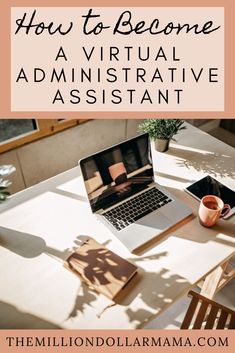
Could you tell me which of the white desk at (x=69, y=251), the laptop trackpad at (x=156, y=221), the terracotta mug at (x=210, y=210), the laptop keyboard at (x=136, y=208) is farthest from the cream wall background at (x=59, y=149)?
the terracotta mug at (x=210, y=210)

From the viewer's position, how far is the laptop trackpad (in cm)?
153

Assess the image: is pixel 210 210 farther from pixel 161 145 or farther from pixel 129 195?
pixel 161 145

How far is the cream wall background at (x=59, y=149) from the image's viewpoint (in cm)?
254

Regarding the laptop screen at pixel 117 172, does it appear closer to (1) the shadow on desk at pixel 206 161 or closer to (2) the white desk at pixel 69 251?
(2) the white desk at pixel 69 251

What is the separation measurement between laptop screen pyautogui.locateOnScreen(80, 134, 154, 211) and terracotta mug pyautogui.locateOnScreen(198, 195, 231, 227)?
0.31 metres

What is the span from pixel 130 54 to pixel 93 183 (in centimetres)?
81

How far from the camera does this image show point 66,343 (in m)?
1.32

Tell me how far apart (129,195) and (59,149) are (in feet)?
4.00

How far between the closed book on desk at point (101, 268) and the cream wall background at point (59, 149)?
126 cm

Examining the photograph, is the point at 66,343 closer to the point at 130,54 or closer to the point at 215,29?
the point at 130,54

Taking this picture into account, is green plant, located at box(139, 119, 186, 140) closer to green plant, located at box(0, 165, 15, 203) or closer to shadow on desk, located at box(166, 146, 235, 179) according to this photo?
shadow on desk, located at box(166, 146, 235, 179)

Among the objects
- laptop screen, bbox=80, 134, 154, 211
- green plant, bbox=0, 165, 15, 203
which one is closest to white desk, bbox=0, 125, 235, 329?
laptop screen, bbox=80, 134, 154, 211

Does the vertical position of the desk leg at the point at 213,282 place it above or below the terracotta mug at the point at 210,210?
below

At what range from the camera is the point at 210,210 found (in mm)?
1479
